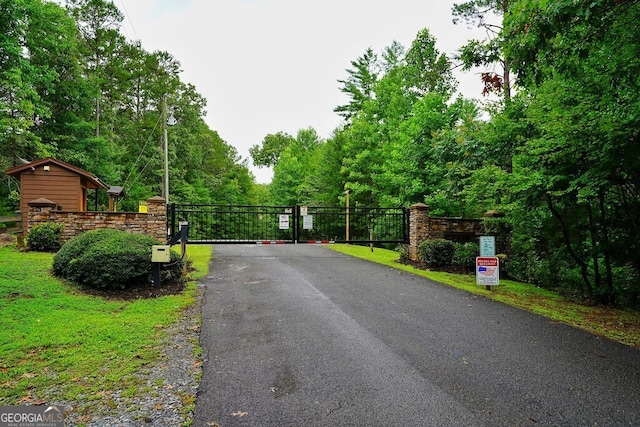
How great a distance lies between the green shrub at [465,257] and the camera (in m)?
9.62

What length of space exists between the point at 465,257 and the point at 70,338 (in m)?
8.89

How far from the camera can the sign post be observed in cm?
701

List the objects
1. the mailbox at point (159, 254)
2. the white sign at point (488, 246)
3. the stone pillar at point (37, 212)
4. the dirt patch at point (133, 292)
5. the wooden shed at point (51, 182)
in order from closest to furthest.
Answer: the dirt patch at point (133, 292) → the mailbox at point (159, 254) → the white sign at point (488, 246) → the stone pillar at point (37, 212) → the wooden shed at point (51, 182)

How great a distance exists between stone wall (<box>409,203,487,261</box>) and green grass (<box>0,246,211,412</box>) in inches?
256

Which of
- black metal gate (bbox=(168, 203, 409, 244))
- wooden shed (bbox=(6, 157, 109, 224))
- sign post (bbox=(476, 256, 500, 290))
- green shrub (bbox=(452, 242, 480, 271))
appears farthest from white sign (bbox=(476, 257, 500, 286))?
wooden shed (bbox=(6, 157, 109, 224))

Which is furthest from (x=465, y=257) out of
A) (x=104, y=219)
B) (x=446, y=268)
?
(x=104, y=219)

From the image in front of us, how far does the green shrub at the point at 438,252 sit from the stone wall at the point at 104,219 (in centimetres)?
687

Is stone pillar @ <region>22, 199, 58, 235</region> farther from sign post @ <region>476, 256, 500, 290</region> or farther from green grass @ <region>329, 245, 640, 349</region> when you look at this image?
sign post @ <region>476, 256, 500, 290</region>

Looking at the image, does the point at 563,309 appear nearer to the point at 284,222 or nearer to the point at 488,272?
the point at 488,272

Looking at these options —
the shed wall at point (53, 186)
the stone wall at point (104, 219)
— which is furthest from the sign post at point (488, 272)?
the shed wall at point (53, 186)

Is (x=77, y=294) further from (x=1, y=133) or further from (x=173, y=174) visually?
(x=173, y=174)

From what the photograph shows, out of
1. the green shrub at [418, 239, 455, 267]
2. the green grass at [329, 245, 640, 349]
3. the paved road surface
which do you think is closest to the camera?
the paved road surface

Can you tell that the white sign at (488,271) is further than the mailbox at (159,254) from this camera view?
Yes

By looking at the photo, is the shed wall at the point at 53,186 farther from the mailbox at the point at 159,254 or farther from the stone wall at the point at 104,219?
the mailbox at the point at 159,254
